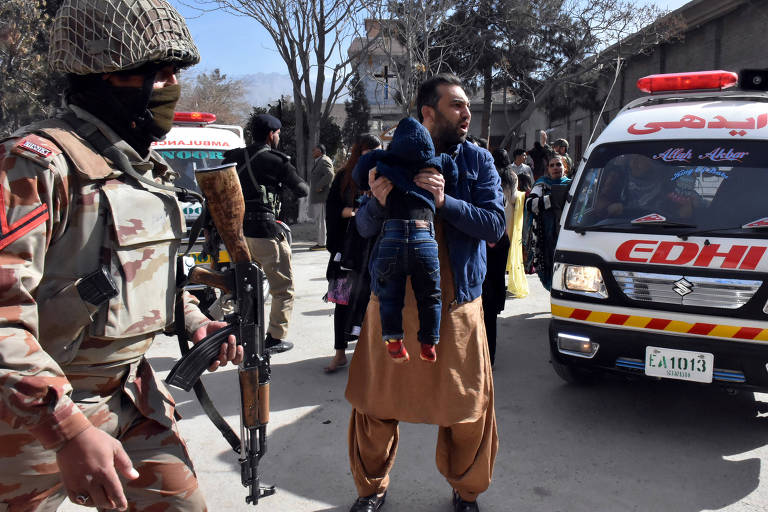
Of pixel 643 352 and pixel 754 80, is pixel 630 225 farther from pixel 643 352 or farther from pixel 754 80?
pixel 754 80

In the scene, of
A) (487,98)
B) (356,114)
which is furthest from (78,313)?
(356,114)

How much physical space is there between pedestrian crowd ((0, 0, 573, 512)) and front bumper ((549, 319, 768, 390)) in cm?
135

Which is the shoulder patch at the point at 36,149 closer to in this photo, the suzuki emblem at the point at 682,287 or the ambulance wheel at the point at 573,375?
the suzuki emblem at the point at 682,287

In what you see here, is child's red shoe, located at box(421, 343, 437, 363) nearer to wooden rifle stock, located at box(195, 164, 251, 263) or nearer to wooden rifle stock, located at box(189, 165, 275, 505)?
wooden rifle stock, located at box(189, 165, 275, 505)

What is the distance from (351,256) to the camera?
4156 mm

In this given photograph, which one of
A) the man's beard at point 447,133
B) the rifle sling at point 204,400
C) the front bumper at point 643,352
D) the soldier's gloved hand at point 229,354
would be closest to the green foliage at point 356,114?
the front bumper at point 643,352

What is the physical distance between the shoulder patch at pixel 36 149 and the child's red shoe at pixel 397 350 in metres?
1.36

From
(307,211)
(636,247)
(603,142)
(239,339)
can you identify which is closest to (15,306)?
(239,339)

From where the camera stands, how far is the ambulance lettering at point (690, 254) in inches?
133

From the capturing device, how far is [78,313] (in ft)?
5.10

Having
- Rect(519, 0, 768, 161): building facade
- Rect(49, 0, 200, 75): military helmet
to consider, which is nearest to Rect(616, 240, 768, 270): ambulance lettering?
Rect(49, 0, 200, 75): military helmet

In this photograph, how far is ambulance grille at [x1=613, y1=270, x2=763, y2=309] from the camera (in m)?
3.37

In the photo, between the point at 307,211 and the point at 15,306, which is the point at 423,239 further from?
the point at 307,211

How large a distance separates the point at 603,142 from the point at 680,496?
7.78 feet
